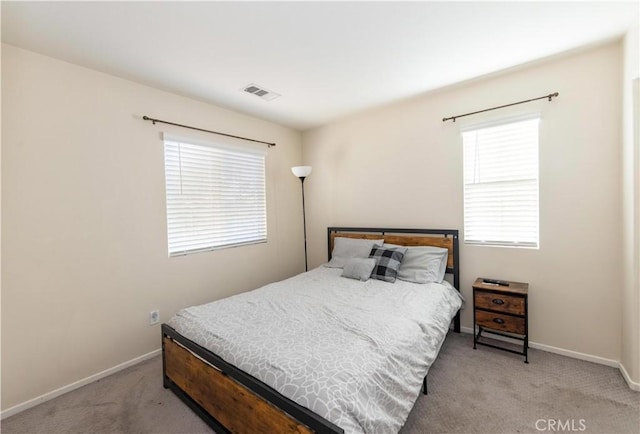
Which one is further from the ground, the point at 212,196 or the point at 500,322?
the point at 212,196

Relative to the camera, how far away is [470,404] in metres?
1.88

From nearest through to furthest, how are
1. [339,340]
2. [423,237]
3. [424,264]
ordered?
[339,340]
[424,264]
[423,237]

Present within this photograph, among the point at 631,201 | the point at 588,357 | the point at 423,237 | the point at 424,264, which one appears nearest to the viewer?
the point at 631,201

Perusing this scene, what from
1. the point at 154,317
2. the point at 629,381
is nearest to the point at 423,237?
the point at 629,381

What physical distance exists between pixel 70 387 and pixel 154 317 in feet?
2.37

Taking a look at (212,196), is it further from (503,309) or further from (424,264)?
(503,309)

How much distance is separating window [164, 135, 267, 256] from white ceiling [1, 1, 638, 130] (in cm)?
70

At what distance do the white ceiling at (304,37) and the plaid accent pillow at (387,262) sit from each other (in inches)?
67.4

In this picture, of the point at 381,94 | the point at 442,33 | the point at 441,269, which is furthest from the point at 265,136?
the point at 441,269

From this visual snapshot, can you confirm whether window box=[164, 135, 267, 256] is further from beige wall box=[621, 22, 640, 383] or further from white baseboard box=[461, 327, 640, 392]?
beige wall box=[621, 22, 640, 383]

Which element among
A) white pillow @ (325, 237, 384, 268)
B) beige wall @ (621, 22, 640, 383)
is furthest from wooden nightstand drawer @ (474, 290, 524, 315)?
white pillow @ (325, 237, 384, 268)

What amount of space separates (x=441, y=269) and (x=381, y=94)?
196 centimetres

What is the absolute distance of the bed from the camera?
1.26 m

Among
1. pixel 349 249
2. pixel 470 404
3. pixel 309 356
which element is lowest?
pixel 470 404
